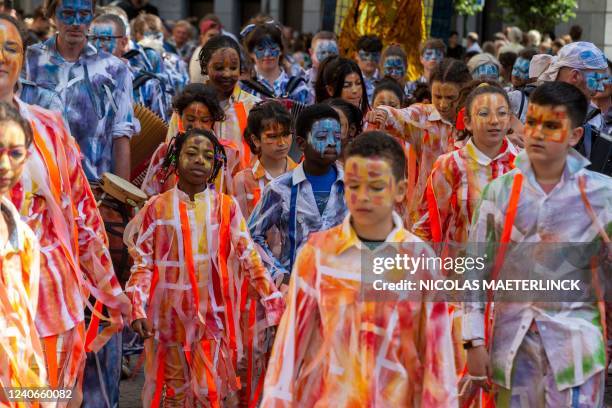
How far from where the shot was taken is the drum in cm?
750

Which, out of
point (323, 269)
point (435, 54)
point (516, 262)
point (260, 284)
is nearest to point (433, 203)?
point (260, 284)

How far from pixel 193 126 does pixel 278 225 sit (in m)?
1.26

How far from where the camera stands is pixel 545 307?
5523mm

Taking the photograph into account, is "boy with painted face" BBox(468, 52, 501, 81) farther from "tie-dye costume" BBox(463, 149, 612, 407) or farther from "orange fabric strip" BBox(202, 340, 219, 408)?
"tie-dye costume" BBox(463, 149, 612, 407)

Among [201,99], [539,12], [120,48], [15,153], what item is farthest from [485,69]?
[539,12]

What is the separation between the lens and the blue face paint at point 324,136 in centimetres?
740

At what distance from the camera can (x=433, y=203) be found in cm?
714

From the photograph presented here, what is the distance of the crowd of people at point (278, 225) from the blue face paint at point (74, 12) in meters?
0.01

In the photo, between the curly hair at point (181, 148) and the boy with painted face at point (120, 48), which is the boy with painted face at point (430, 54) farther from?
the curly hair at point (181, 148)

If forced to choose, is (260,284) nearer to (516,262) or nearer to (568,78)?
(516,262)

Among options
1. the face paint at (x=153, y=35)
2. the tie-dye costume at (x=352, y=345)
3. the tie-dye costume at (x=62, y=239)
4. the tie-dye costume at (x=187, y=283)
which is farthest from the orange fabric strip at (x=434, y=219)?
the face paint at (x=153, y=35)

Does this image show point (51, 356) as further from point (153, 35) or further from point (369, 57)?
point (153, 35)

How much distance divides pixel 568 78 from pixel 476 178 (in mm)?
1793

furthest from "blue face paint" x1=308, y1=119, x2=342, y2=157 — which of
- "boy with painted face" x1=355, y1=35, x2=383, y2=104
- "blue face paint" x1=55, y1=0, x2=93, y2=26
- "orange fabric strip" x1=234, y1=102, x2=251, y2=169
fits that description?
"boy with painted face" x1=355, y1=35, x2=383, y2=104
